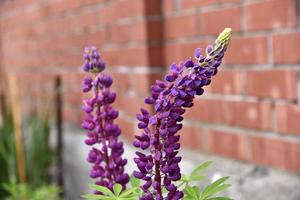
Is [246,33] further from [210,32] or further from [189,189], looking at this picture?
[189,189]

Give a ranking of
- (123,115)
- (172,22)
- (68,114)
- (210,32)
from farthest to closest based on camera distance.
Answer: (68,114) < (123,115) < (172,22) < (210,32)

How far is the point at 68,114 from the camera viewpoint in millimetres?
3545

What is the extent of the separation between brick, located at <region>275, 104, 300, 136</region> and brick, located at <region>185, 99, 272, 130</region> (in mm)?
51

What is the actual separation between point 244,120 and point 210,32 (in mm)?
A: 401

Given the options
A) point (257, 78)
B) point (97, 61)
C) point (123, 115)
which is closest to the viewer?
point (97, 61)

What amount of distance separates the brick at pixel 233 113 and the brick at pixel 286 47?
0.20 m

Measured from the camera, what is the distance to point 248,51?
2086 millimetres

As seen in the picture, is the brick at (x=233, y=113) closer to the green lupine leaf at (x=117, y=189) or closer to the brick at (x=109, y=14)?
the brick at (x=109, y=14)

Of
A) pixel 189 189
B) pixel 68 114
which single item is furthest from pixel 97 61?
pixel 68 114

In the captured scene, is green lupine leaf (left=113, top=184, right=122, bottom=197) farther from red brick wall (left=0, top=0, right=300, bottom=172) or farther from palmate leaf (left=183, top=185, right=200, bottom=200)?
red brick wall (left=0, top=0, right=300, bottom=172)

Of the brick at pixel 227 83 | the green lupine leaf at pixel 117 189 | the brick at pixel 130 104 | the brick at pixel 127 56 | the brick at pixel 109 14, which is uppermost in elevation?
the brick at pixel 109 14

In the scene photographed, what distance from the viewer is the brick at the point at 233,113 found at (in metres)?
2.07

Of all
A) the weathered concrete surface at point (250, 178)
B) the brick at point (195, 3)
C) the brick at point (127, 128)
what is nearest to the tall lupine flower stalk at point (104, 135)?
the weathered concrete surface at point (250, 178)

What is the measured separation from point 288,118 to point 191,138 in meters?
0.60
